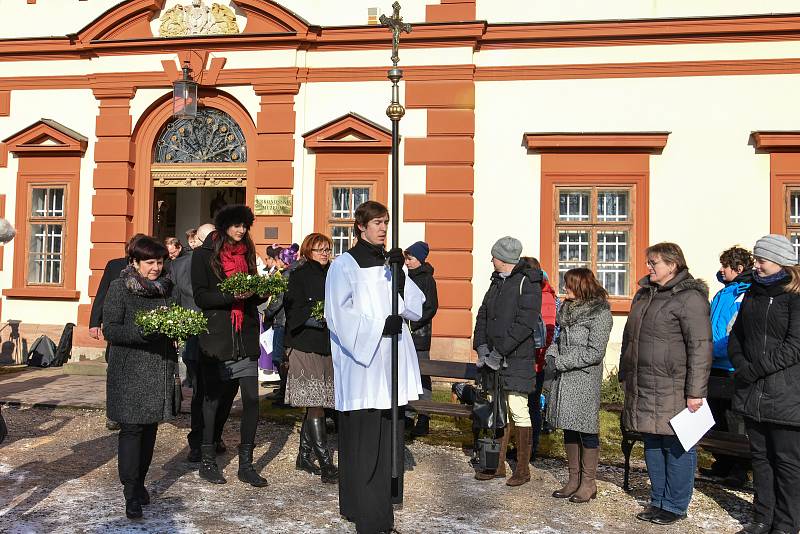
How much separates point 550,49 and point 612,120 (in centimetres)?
134

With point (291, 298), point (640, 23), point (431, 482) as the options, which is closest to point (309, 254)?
point (291, 298)

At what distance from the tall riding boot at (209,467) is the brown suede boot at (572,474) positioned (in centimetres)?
248

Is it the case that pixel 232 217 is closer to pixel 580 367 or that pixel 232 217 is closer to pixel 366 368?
pixel 366 368

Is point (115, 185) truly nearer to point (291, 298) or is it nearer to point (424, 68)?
point (424, 68)

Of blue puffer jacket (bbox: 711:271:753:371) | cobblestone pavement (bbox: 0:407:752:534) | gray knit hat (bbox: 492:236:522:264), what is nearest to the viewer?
cobblestone pavement (bbox: 0:407:752:534)

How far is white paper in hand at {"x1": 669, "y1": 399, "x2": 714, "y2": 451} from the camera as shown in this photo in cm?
486

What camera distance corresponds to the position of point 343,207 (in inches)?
444

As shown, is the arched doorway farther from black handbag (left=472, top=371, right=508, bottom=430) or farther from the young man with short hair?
the young man with short hair

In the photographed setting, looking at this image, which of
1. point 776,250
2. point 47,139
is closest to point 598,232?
point 776,250

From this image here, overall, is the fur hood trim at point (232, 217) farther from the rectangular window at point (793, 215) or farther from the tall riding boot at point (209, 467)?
the rectangular window at point (793, 215)

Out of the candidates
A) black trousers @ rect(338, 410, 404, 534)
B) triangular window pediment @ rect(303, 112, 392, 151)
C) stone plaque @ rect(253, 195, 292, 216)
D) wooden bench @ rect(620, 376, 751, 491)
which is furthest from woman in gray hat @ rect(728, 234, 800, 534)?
stone plaque @ rect(253, 195, 292, 216)

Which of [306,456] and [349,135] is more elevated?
[349,135]

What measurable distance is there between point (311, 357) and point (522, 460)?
1.80 metres

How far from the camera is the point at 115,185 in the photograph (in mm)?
11648
